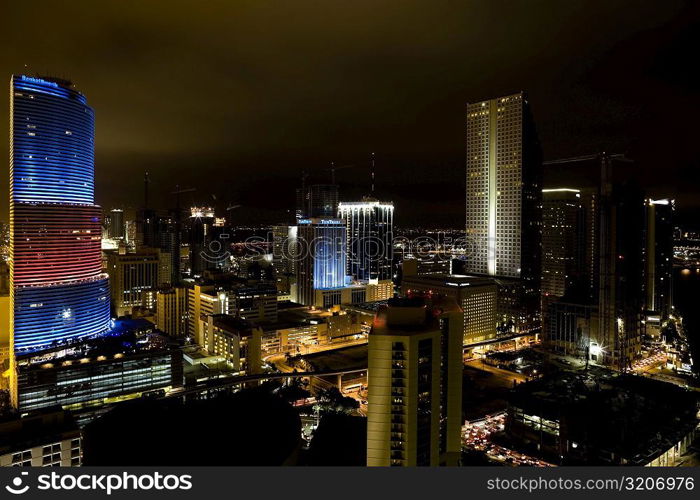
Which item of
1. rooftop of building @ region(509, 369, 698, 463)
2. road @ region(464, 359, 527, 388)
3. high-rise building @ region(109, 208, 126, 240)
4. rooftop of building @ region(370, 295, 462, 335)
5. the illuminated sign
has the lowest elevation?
road @ region(464, 359, 527, 388)

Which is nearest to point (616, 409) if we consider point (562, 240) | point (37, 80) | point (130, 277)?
point (562, 240)

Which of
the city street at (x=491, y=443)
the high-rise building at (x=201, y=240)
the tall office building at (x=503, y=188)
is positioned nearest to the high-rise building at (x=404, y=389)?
the city street at (x=491, y=443)

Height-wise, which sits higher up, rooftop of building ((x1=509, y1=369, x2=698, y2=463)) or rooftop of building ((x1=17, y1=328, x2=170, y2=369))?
rooftop of building ((x1=17, y1=328, x2=170, y2=369))

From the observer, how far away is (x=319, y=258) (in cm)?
2691

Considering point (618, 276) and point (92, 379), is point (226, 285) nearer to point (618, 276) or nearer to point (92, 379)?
point (92, 379)

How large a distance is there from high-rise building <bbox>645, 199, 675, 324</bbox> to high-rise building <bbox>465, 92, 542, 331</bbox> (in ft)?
16.9

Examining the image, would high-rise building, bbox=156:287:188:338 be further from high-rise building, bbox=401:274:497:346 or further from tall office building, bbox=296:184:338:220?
tall office building, bbox=296:184:338:220

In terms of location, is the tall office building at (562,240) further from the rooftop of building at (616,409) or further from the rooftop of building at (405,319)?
the rooftop of building at (405,319)

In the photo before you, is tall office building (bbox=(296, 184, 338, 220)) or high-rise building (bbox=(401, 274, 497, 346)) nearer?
high-rise building (bbox=(401, 274, 497, 346))

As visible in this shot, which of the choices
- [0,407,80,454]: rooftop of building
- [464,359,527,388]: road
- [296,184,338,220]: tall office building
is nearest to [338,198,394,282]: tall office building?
[296,184,338,220]: tall office building

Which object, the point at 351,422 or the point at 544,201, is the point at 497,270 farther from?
the point at 351,422

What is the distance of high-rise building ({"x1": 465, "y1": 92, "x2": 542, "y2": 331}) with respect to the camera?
22922 millimetres

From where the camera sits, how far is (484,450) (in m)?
10.8
